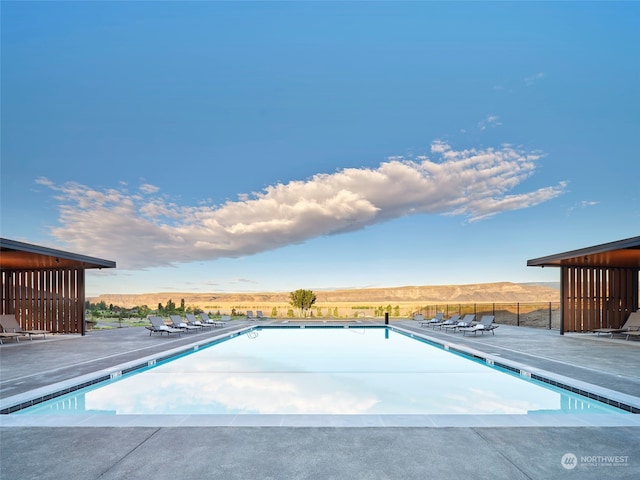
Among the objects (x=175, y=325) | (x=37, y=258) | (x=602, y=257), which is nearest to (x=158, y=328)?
(x=175, y=325)

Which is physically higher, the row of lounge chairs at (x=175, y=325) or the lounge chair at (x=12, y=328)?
the lounge chair at (x=12, y=328)

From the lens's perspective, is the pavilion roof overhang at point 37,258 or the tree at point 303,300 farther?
the tree at point 303,300

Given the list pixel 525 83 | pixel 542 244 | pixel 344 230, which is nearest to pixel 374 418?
pixel 525 83

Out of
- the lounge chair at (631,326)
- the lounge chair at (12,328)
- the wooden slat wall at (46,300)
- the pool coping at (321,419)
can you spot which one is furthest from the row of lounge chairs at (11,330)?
the lounge chair at (631,326)

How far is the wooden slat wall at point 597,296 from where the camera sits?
15438 mm

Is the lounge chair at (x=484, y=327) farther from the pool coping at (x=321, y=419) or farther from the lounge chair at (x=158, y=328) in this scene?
the lounge chair at (x=158, y=328)

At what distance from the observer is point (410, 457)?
346 centimetres

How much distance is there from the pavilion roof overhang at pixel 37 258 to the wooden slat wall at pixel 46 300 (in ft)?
2.05

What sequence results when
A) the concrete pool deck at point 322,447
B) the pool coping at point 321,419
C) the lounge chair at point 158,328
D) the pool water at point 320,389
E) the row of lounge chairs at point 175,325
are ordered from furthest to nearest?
the row of lounge chairs at point 175,325, the lounge chair at point 158,328, the pool water at point 320,389, the pool coping at point 321,419, the concrete pool deck at point 322,447

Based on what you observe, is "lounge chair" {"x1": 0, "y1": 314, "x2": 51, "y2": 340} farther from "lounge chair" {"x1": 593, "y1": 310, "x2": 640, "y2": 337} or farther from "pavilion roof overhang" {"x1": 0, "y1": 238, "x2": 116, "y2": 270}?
"lounge chair" {"x1": 593, "y1": 310, "x2": 640, "y2": 337}

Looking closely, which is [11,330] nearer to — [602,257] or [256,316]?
[256,316]

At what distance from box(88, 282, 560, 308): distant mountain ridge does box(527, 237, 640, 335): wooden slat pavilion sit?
45.2 m

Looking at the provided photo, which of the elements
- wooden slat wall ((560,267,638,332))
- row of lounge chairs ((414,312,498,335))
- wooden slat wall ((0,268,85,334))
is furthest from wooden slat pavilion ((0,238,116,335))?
wooden slat wall ((560,267,638,332))

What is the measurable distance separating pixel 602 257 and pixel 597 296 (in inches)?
133
